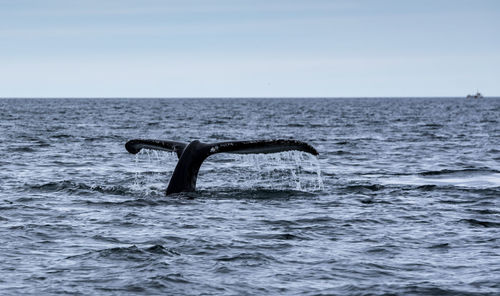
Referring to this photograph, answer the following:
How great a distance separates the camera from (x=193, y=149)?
14.1 meters

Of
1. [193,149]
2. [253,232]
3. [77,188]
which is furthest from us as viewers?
[77,188]

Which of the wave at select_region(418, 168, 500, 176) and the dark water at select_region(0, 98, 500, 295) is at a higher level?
the wave at select_region(418, 168, 500, 176)

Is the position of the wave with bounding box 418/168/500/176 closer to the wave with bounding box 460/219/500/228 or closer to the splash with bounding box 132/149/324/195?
the splash with bounding box 132/149/324/195

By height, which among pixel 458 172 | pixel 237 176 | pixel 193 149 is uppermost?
pixel 193 149

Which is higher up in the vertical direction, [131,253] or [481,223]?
[481,223]

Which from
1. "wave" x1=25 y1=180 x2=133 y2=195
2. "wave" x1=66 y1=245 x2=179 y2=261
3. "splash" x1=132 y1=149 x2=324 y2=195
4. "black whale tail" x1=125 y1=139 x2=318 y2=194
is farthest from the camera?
"splash" x1=132 y1=149 x2=324 y2=195

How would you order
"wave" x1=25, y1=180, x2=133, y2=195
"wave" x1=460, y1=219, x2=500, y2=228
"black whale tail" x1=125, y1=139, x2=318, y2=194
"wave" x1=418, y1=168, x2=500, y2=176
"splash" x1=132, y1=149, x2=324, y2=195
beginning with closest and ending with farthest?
Answer: "wave" x1=460, y1=219, x2=500, y2=228 → "black whale tail" x1=125, y1=139, x2=318, y2=194 → "wave" x1=25, y1=180, x2=133, y2=195 → "splash" x1=132, y1=149, x2=324, y2=195 → "wave" x1=418, y1=168, x2=500, y2=176

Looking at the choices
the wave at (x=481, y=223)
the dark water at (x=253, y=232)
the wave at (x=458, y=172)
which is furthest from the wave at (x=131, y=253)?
the wave at (x=458, y=172)

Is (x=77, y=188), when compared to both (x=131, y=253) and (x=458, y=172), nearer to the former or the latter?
(x=131, y=253)

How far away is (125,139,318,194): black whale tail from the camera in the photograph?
1312 cm

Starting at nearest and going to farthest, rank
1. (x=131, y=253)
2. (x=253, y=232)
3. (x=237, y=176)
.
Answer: (x=131, y=253) < (x=253, y=232) < (x=237, y=176)

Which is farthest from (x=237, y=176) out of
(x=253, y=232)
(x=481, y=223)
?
(x=481, y=223)

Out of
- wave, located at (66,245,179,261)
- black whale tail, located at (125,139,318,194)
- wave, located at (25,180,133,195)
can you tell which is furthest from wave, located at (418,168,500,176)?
wave, located at (66,245,179,261)

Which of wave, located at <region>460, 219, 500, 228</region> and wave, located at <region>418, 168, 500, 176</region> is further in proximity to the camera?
wave, located at <region>418, 168, 500, 176</region>
